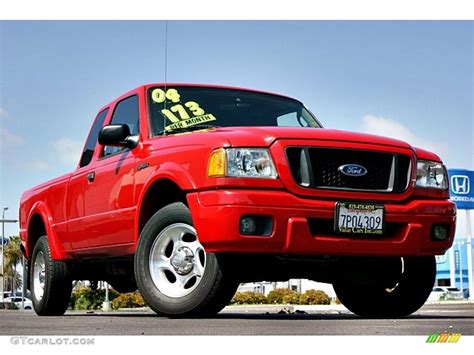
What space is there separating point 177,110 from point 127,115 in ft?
2.31

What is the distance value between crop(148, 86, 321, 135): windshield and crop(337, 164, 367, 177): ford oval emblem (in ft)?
4.28

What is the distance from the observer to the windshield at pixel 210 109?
679cm

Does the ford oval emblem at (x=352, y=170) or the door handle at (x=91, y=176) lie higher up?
the ford oval emblem at (x=352, y=170)

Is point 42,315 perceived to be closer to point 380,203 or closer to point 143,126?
point 143,126

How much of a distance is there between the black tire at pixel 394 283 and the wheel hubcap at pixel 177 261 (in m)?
1.09

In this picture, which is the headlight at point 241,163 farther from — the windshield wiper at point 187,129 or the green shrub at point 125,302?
the green shrub at point 125,302

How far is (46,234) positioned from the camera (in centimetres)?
861

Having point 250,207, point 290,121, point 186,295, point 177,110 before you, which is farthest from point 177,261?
point 290,121

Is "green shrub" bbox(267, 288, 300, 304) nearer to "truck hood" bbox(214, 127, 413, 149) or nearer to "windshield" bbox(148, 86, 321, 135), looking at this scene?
"windshield" bbox(148, 86, 321, 135)

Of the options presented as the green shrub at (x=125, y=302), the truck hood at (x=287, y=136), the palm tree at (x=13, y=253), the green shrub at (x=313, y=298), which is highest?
the truck hood at (x=287, y=136)

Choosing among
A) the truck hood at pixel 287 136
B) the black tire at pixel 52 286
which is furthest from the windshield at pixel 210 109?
the black tire at pixel 52 286

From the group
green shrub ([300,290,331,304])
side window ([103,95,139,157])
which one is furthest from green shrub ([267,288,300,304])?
side window ([103,95,139,157])

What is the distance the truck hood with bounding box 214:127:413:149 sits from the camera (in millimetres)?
5680

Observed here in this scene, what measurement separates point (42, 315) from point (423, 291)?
3.76m
